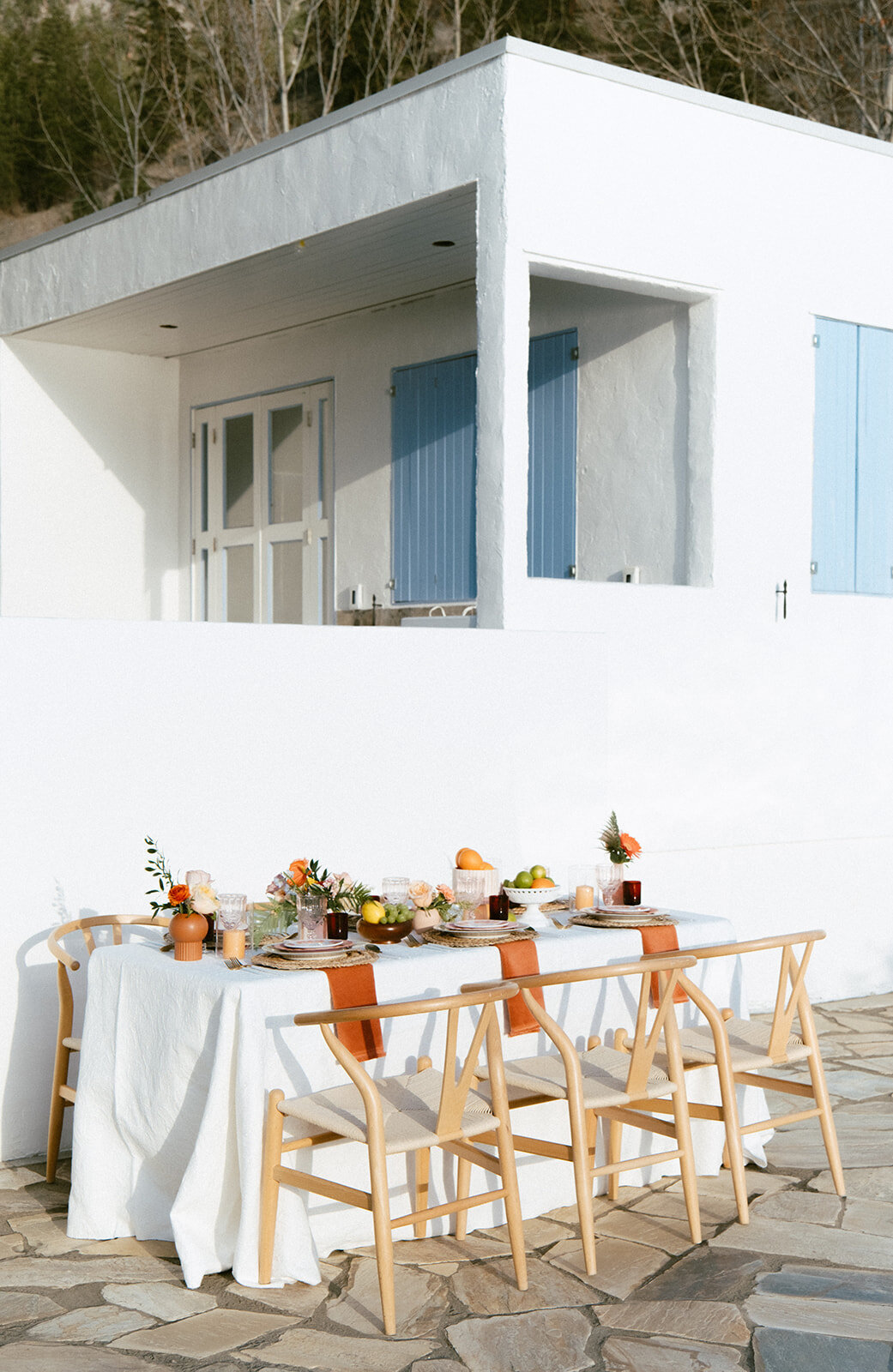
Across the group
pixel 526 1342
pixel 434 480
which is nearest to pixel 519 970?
pixel 526 1342

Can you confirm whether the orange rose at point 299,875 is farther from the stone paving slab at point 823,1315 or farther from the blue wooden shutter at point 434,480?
the blue wooden shutter at point 434,480

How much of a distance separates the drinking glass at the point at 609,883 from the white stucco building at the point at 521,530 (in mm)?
1260

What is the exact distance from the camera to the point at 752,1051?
437 cm

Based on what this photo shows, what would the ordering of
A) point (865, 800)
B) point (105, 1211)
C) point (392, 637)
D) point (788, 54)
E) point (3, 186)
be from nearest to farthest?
point (105, 1211)
point (392, 637)
point (865, 800)
point (788, 54)
point (3, 186)

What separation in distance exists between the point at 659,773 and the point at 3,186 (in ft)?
63.9

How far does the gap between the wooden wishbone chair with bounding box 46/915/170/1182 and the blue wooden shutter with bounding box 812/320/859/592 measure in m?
4.02

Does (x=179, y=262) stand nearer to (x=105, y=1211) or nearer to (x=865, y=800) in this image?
(x=865, y=800)

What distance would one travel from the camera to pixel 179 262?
7840 millimetres

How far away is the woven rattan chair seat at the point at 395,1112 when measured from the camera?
11.7 feet

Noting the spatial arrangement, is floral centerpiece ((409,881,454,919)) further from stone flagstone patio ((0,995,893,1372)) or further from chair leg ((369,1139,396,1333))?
chair leg ((369,1139,396,1333))

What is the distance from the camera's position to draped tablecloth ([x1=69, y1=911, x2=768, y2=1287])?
12.3ft

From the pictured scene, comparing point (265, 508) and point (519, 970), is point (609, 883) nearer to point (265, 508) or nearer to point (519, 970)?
point (519, 970)

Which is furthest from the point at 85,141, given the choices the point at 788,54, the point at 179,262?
the point at 179,262

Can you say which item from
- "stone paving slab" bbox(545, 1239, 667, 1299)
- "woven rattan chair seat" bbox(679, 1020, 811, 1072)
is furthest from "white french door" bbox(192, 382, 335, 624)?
"stone paving slab" bbox(545, 1239, 667, 1299)
